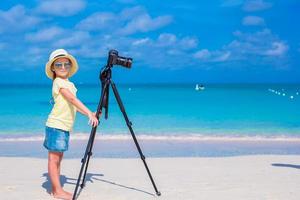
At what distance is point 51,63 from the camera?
4.70 m

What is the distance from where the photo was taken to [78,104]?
174 inches

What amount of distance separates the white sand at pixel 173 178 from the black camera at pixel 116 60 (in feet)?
4.84

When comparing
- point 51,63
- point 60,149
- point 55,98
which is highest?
point 51,63

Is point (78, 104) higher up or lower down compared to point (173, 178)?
higher up

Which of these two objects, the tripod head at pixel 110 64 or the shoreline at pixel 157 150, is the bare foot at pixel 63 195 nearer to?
the tripod head at pixel 110 64

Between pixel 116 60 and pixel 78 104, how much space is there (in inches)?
22.8

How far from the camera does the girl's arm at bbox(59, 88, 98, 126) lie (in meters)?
4.33

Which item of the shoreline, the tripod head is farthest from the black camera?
the shoreline

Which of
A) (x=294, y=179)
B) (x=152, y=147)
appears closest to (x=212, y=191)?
(x=294, y=179)

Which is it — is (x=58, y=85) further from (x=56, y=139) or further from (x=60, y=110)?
(x=56, y=139)

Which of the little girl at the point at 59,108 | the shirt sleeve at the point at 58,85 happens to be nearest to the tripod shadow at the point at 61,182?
the little girl at the point at 59,108

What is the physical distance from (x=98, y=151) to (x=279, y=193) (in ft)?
16.8

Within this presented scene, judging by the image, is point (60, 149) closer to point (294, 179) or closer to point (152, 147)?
point (294, 179)

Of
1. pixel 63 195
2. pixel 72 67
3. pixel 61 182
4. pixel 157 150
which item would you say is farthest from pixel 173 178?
pixel 157 150
